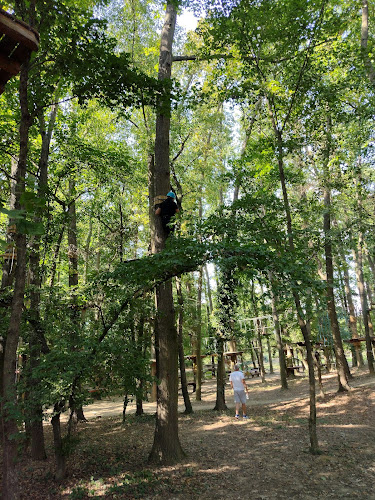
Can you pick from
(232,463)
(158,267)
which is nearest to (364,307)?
(232,463)

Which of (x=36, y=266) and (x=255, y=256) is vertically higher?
(x=36, y=266)

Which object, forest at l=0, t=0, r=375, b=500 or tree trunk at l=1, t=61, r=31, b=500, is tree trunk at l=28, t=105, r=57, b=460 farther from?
tree trunk at l=1, t=61, r=31, b=500

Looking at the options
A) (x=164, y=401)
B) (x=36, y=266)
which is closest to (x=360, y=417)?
(x=164, y=401)

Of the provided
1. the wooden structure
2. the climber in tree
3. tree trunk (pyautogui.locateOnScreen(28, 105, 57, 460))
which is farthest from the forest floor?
the wooden structure

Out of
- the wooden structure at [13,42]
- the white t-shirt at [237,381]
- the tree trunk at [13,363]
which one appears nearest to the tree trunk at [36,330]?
the tree trunk at [13,363]

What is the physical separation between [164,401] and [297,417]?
492cm

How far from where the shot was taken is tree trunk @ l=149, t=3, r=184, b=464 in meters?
5.84

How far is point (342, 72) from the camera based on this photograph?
31.2ft

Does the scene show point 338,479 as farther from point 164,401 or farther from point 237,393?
point 237,393

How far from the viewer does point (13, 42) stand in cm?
214

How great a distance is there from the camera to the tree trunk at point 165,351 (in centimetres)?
584

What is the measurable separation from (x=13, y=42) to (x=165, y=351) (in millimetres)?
5230

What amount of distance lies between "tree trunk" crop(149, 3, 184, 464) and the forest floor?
1.10 ft

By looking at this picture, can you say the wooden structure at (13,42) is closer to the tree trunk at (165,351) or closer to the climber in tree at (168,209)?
the tree trunk at (165,351)
